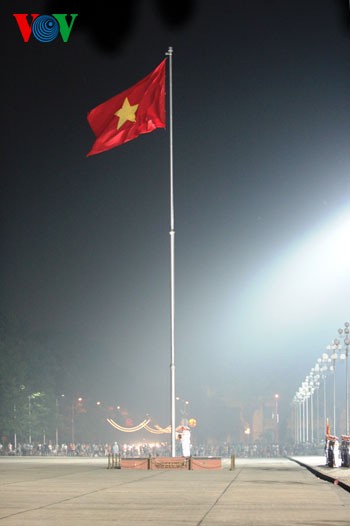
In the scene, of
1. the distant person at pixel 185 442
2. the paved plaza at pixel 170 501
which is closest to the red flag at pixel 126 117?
the distant person at pixel 185 442

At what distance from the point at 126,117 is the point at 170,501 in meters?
27.8

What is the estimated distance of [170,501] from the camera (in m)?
22.8

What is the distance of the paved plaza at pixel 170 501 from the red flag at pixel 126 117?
59.1 ft

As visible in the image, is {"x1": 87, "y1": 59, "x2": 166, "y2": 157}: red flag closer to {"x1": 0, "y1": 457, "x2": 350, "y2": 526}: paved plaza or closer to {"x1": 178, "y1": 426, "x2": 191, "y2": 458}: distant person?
{"x1": 178, "y1": 426, "x2": 191, "y2": 458}: distant person

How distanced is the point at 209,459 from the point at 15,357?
217ft

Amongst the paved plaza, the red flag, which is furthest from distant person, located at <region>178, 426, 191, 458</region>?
the paved plaza

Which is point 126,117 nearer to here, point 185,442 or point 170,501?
point 185,442

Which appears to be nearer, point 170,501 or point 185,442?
point 170,501

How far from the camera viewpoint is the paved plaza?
17953 mm

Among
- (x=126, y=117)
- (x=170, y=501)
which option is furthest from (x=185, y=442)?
(x=170, y=501)

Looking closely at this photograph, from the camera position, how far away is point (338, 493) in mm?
26453

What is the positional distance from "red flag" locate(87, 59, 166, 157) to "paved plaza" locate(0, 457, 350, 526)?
18.0m

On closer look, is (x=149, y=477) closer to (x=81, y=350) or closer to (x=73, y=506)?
(x=73, y=506)

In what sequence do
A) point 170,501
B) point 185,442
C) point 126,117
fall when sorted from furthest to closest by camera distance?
point 126,117 < point 185,442 < point 170,501
